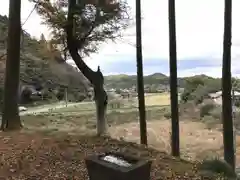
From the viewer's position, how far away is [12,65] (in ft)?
31.3

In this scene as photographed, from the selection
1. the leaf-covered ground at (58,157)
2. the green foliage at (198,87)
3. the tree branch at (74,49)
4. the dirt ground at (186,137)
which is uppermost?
the tree branch at (74,49)

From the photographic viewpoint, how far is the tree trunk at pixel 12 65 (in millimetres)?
9555

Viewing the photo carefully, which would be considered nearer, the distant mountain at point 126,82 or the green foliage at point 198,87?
the green foliage at point 198,87

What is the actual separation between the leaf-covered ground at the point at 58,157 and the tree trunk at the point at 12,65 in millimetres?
826

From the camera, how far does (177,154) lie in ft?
30.2

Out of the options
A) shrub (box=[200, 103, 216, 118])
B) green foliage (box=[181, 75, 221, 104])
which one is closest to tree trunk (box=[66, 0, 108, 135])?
shrub (box=[200, 103, 216, 118])

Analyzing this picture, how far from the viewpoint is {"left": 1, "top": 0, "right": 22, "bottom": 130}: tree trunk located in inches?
376

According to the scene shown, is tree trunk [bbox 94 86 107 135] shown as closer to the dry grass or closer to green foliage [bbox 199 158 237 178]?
green foliage [bbox 199 158 237 178]

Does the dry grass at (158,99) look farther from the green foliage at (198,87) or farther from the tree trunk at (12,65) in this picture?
the tree trunk at (12,65)

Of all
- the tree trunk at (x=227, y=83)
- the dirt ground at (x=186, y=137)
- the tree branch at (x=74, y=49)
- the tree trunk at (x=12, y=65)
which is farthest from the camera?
the dirt ground at (x=186, y=137)

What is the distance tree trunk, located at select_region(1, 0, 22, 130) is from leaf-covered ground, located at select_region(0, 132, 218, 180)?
826 mm

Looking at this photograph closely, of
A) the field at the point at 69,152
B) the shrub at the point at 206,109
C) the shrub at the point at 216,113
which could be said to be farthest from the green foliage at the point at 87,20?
the shrub at the point at 206,109

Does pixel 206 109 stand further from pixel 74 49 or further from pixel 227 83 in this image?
pixel 74 49

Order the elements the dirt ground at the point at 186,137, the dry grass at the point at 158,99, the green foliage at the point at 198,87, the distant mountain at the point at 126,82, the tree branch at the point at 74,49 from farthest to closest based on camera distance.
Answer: the distant mountain at the point at 126,82
the dry grass at the point at 158,99
the green foliage at the point at 198,87
the dirt ground at the point at 186,137
the tree branch at the point at 74,49
